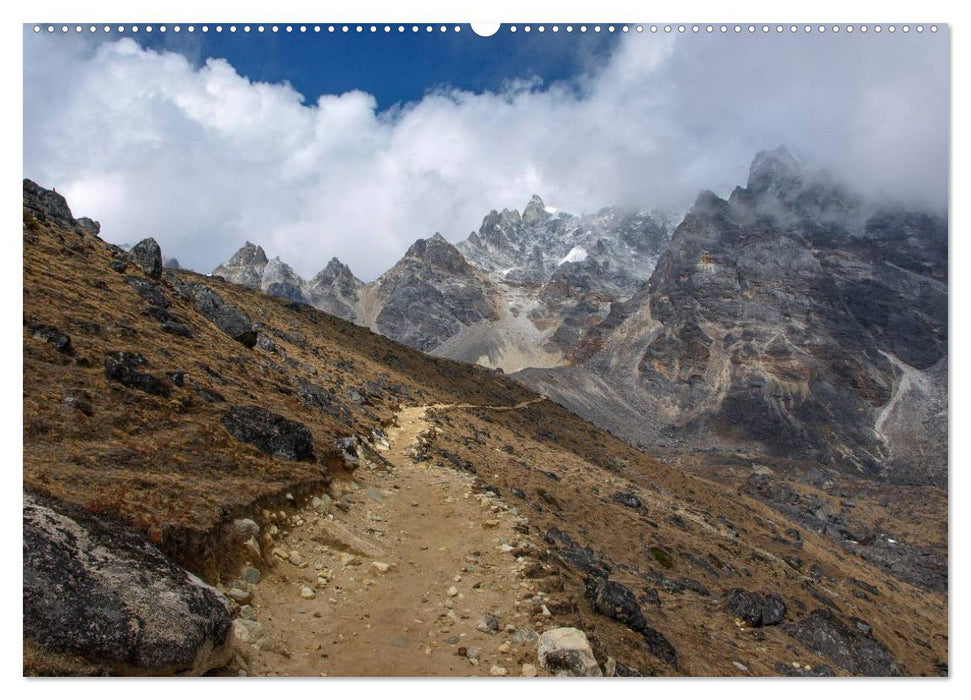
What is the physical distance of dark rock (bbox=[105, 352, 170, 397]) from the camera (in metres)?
12.6

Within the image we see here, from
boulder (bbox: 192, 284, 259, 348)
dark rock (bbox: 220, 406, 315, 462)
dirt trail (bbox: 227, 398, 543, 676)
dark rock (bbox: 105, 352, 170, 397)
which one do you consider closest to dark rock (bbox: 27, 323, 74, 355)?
dark rock (bbox: 105, 352, 170, 397)

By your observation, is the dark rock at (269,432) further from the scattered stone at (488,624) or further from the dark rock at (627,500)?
the dark rock at (627,500)

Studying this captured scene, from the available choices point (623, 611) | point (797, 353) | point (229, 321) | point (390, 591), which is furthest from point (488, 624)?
point (797, 353)

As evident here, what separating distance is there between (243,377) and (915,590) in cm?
5493

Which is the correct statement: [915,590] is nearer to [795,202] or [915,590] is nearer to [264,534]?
[264,534]

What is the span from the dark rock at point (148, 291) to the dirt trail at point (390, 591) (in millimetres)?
12346

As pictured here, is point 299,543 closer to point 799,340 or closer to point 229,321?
point 229,321

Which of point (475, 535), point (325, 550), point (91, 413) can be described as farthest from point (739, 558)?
point (91, 413)

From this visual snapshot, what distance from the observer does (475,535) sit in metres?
13.1

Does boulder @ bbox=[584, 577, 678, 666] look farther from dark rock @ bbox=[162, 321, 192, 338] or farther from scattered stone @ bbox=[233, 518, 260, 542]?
dark rock @ bbox=[162, 321, 192, 338]

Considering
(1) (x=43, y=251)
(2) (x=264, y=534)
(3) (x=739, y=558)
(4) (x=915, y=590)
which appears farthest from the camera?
(4) (x=915, y=590)

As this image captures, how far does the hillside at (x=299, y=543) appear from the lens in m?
6.05

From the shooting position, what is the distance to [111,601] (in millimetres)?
5465

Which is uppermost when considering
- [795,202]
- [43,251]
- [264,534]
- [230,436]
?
[795,202]
